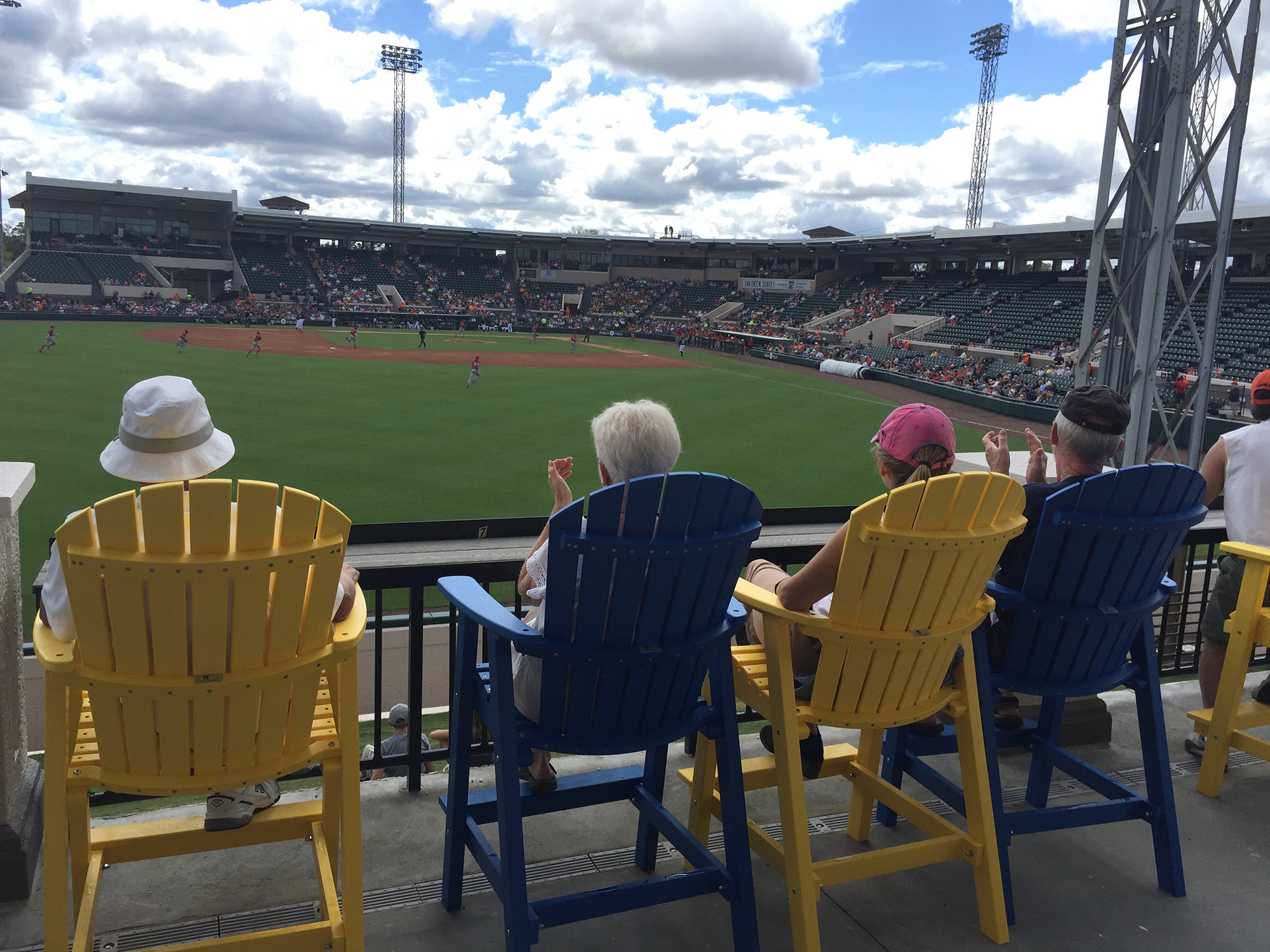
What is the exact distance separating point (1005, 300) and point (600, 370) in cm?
2306

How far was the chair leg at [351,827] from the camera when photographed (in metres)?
2.23

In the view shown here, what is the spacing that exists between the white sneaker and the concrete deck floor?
41cm

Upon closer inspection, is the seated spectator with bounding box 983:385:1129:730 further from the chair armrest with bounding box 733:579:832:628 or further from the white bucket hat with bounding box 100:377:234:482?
the white bucket hat with bounding box 100:377:234:482

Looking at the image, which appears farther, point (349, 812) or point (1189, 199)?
point (1189, 199)

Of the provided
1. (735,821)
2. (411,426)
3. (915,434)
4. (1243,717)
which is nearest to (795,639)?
(735,821)

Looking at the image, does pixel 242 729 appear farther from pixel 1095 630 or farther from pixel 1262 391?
pixel 1262 391

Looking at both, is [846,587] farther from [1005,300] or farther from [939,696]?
[1005,300]

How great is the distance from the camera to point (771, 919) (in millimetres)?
2836

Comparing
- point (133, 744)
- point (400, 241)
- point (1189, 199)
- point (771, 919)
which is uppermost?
point (400, 241)

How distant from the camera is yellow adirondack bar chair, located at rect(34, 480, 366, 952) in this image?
72.1 inches

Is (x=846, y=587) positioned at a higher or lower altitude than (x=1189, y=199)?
lower

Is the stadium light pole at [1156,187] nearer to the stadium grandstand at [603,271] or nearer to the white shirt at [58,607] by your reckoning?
the white shirt at [58,607]

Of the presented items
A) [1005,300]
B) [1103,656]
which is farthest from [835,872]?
[1005,300]

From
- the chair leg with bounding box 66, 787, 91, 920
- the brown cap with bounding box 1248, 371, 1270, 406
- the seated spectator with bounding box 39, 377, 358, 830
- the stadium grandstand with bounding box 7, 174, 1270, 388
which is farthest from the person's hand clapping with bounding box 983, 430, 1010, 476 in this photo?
the stadium grandstand with bounding box 7, 174, 1270, 388
